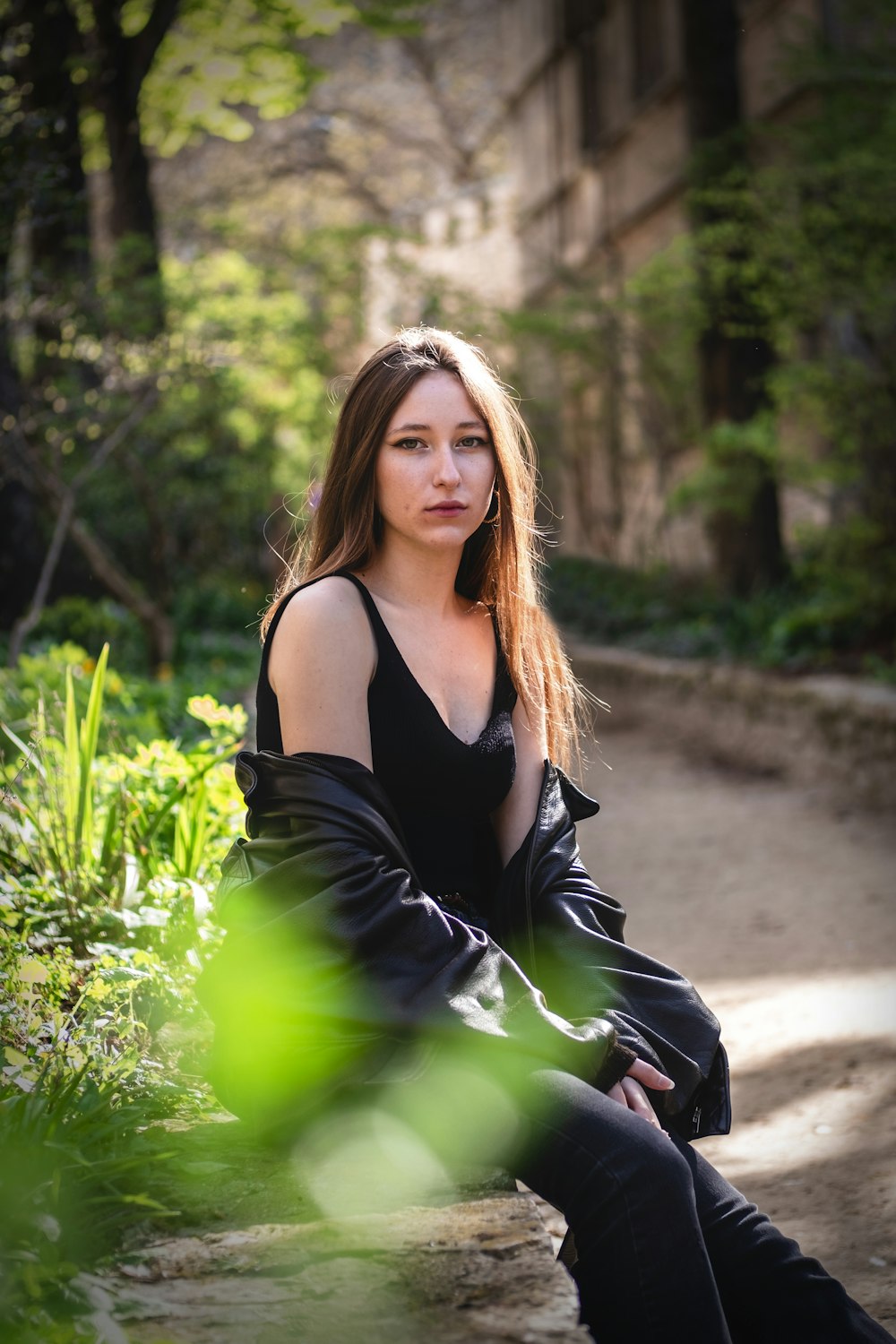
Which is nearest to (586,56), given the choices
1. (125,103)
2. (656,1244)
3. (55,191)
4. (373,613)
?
(125,103)

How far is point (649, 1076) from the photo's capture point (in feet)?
7.70

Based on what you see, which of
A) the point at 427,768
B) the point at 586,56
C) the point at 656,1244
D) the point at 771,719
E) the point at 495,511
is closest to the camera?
the point at 656,1244

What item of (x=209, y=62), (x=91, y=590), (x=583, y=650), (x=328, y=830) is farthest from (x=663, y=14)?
(x=328, y=830)

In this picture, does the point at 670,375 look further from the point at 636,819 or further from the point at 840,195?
the point at 636,819

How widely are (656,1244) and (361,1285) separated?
0.46 metres

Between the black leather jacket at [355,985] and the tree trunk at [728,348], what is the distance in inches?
383

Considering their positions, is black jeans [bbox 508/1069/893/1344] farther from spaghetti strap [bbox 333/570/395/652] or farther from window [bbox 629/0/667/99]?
window [bbox 629/0/667/99]

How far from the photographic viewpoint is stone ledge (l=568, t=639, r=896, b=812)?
7457 mm

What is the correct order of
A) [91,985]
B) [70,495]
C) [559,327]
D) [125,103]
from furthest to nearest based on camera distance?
[559,327]
[125,103]
[70,495]
[91,985]

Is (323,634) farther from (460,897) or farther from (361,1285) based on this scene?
(361,1285)

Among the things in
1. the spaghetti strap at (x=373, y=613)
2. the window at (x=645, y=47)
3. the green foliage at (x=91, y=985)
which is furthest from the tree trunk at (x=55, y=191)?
the window at (x=645, y=47)

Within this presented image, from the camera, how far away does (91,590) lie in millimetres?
12672

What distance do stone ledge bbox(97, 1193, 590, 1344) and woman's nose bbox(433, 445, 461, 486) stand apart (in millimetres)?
1297

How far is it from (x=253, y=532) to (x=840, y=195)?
722 cm
